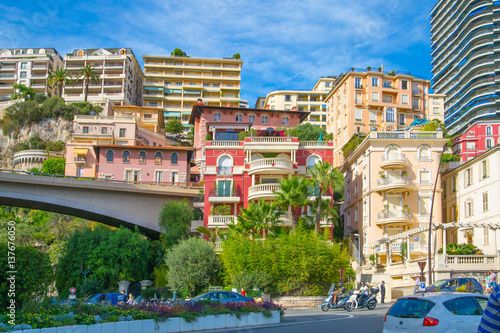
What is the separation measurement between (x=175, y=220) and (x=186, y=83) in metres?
75.6

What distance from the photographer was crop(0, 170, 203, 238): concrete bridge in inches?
1930

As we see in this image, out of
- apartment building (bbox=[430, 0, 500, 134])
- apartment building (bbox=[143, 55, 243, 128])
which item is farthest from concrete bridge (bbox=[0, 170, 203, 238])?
apartment building (bbox=[430, 0, 500, 134])

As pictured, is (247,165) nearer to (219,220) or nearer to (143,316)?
(219,220)

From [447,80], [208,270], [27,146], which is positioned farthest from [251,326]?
[447,80]

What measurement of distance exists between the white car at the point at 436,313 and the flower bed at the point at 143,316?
8.53 meters

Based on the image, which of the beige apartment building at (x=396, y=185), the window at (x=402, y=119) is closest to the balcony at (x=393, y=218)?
the beige apartment building at (x=396, y=185)

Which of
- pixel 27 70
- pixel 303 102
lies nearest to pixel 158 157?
pixel 303 102

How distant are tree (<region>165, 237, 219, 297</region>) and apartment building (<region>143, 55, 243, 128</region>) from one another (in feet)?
259

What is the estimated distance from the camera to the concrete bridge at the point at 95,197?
4903 cm

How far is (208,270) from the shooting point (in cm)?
4131

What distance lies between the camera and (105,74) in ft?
375

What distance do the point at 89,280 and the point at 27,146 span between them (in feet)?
166

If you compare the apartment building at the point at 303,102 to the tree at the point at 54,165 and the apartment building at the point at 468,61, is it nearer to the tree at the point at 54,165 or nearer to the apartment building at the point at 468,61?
the apartment building at the point at 468,61

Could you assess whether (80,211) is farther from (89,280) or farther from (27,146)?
(27,146)
